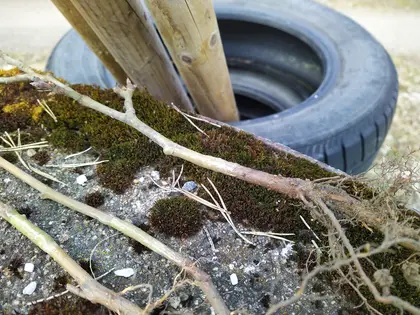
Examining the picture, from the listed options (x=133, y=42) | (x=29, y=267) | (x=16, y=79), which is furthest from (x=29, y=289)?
(x=133, y=42)

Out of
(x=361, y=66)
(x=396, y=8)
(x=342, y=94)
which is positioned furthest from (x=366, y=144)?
(x=396, y=8)

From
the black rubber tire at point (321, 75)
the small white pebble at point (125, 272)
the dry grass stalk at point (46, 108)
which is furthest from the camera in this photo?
the black rubber tire at point (321, 75)

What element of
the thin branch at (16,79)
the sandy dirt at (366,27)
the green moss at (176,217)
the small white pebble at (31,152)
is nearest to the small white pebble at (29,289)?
the green moss at (176,217)

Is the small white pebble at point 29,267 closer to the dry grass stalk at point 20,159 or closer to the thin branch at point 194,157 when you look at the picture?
the dry grass stalk at point 20,159

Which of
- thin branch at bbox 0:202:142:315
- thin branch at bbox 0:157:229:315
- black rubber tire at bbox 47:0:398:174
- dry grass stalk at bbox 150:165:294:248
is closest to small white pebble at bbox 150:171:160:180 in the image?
dry grass stalk at bbox 150:165:294:248

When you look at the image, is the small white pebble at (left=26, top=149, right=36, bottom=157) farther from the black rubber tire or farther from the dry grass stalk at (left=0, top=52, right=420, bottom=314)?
the black rubber tire

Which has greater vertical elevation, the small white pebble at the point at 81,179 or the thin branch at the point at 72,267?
the small white pebble at the point at 81,179
